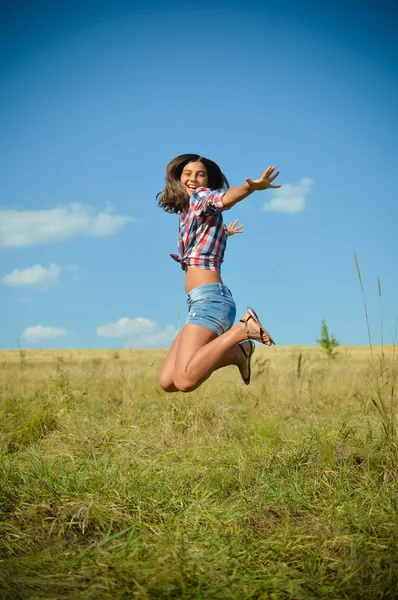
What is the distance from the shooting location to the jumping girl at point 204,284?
4188 mm

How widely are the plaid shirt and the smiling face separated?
0.32 m

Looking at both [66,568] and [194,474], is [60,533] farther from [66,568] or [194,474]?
[194,474]

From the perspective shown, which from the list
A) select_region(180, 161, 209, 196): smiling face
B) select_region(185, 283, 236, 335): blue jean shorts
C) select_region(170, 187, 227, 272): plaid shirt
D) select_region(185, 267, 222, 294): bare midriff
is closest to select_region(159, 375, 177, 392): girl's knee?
select_region(185, 283, 236, 335): blue jean shorts

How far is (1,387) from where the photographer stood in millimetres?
8477

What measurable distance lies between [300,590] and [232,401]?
539 cm

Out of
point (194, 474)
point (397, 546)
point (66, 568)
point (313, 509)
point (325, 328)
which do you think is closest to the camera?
point (66, 568)

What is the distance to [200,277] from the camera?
177 inches

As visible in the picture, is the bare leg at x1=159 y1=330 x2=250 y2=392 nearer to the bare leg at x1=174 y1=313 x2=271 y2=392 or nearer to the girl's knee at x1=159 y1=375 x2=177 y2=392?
the girl's knee at x1=159 y1=375 x2=177 y2=392

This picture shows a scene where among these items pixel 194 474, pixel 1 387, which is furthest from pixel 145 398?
pixel 194 474

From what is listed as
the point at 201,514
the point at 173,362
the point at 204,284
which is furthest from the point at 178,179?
the point at 201,514

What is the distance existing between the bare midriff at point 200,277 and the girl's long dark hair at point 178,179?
0.69 m

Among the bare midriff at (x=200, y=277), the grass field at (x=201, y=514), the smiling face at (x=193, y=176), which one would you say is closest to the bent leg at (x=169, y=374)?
the bare midriff at (x=200, y=277)

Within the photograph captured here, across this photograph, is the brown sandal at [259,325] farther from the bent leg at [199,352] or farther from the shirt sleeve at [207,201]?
the shirt sleeve at [207,201]

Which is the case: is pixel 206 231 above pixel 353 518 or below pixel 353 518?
above
